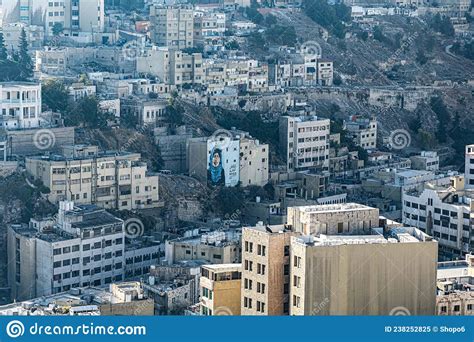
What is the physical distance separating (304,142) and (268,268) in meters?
22.5

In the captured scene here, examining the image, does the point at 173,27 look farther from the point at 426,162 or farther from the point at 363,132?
the point at 426,162

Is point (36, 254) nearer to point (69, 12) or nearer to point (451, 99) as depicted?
point (69, 12)

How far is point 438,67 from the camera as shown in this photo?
2148 inches

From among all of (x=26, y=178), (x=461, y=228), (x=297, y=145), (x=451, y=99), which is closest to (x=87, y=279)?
(x=26, y=178)

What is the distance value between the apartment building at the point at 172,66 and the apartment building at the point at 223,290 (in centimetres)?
2344

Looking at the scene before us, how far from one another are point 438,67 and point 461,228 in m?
27.3

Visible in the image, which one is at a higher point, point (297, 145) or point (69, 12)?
point (69, 12)

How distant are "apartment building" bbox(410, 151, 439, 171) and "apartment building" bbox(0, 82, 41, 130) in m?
10.3

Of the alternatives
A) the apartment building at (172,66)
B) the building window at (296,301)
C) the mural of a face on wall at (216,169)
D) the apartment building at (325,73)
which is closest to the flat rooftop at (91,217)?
the mural of a face on wall at (216,169)

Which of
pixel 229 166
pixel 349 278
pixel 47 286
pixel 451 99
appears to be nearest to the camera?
pixel 349 278

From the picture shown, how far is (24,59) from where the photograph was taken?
1606 inches

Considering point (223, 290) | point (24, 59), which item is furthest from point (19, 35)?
point (223, 290)

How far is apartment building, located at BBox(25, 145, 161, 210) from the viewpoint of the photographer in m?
31.0

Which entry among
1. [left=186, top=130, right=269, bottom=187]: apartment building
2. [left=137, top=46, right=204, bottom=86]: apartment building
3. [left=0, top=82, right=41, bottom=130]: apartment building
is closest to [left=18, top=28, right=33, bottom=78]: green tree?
[left=137, top=46, right=204, bottom=86]: apartment building
